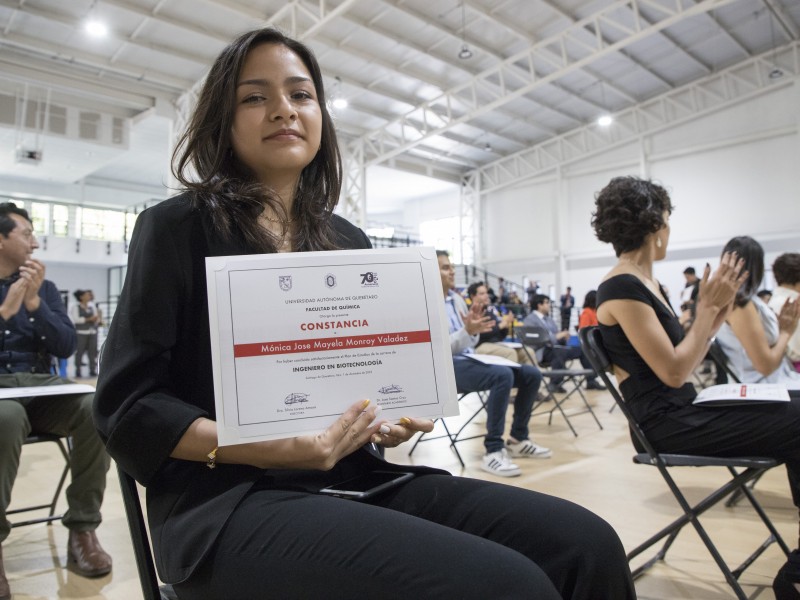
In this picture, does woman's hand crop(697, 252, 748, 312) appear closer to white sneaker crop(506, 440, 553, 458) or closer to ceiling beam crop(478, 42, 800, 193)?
white sneaker crop(506, 440, 553, 458)

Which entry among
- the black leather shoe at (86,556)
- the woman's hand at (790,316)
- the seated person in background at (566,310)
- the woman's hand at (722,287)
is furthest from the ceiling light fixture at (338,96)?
the woman's hand at (722,287)

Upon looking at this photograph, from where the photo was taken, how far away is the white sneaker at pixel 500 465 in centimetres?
324

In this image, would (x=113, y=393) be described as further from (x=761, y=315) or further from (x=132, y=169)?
(x=132, y=169)

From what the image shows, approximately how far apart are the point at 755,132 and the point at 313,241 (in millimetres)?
14762

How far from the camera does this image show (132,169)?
53.9 feet

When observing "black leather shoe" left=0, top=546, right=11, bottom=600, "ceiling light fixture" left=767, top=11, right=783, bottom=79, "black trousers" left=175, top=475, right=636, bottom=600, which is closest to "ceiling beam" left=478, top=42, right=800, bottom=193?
"ceiling light fixture" left=767, top=11, right=783, bottom=79

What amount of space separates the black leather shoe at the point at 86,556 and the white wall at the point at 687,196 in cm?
1393

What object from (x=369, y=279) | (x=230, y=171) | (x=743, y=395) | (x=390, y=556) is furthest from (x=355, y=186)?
(x=390, y=556)

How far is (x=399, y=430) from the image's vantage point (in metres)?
0.84

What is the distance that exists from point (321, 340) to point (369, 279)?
4.7 inches

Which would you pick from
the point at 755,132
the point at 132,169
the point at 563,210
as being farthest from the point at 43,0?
the point at 755,132

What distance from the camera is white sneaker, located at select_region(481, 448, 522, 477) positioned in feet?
10.6

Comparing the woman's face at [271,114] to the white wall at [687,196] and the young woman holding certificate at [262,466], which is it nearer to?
the young woman holding certificate at [262,466]

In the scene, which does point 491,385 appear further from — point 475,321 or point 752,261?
point 752,261
